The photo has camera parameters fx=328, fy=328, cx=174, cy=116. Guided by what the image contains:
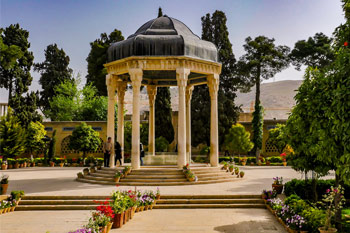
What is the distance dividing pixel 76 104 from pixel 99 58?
23.1 ft

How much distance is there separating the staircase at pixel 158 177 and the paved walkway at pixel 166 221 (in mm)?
3797

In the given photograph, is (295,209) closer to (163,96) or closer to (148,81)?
(148,81)

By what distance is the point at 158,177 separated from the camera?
1442 cm

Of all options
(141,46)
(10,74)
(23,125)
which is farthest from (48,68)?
(141,46)

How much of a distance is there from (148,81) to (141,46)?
578 cm

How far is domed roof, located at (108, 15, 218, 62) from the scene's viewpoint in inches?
610

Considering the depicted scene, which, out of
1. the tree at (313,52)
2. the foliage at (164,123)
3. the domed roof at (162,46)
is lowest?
the foliage at (164,123)

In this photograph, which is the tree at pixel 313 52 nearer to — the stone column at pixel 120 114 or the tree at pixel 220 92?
the tree at pixel 220 92

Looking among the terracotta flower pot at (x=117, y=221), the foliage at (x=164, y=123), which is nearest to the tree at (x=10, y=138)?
the foliage at (x=164, y=123)

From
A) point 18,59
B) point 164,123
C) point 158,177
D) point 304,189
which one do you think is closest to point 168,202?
point 158,177

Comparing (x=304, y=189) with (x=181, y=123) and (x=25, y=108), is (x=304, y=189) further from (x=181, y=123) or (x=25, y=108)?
(x=25, y=108)

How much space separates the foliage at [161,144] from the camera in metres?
26.7

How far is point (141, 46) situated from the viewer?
610 inches

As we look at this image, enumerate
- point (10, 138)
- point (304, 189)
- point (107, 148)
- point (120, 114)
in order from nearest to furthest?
1. point (304, 189)
2. point (107, 148)
3. point (120, 114)
4. point (10, 138)
